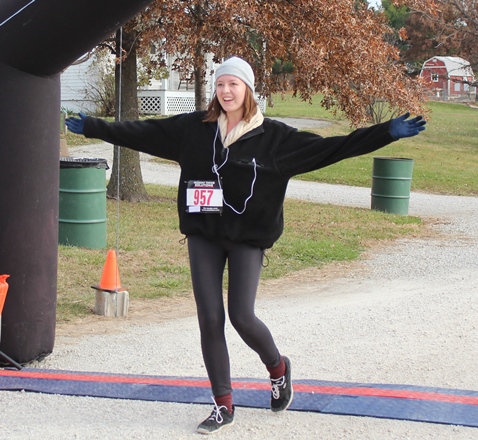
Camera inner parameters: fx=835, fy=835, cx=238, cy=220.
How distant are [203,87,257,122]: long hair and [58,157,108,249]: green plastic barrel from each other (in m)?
5.32

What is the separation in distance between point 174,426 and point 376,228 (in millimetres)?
9107

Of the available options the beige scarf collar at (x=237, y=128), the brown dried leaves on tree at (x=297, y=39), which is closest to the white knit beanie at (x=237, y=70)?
the beige scarf collar at (x=237, y=128)

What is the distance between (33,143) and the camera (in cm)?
555

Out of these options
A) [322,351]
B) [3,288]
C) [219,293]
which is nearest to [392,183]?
[322,351]

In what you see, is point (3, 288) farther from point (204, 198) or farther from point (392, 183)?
point (392, 183)

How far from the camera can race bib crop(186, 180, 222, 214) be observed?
429 cm

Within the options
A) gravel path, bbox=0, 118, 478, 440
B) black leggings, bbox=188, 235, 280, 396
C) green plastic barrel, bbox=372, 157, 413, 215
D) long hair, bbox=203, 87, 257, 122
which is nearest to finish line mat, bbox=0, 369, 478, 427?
gravel path, bbox=0, 118, 478, 440

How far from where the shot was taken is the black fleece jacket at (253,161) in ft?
14.1

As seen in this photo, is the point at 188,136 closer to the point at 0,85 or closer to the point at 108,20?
the point at 108,20

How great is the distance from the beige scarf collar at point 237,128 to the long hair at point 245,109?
24 mm

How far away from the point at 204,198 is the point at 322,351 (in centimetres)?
228

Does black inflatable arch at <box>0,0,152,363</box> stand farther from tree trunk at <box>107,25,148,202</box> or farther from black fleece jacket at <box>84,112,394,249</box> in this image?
tree trunk at <box>107,25,148,202</box>

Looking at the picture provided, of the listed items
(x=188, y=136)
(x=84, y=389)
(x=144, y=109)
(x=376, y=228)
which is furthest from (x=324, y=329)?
(x=144, y=109)

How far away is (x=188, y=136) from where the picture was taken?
4.49 meters
